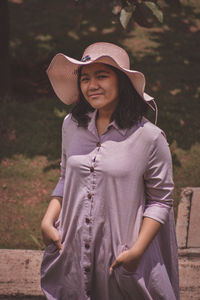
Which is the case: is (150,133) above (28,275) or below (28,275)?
above

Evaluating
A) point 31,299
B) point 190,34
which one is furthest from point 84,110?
point 190,34

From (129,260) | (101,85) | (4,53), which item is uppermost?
(101,85)

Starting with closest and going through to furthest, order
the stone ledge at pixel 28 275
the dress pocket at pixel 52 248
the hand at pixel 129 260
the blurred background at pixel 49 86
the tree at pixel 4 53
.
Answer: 1. the hand at pixel 129 260
2. the dress pocket at pixel 52 248
3. the stone ledge at pixel 28 275
4. the blurred background at pixel 49 86
5. the tree at pixel 4 53

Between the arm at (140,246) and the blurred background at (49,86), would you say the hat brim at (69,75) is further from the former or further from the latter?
the blurred background at (49,86)

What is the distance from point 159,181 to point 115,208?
10.5 inches

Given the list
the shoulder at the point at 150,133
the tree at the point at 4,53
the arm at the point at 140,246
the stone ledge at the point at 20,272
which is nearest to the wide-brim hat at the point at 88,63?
the shoulder at the point at 150,133

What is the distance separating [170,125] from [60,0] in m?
6.87

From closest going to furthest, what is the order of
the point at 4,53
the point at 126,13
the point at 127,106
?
the point at 127,106, the point at 126,13, the point at 4,53

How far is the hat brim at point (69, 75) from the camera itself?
199 cm

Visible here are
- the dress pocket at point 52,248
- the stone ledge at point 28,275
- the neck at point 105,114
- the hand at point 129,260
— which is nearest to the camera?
the hand at point 129,260

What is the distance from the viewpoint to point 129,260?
78.2 inches

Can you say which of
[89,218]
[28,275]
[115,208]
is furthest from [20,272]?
[115,208]

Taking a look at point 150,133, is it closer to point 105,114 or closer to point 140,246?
point 105,114

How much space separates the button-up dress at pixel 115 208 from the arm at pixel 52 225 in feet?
0.14
